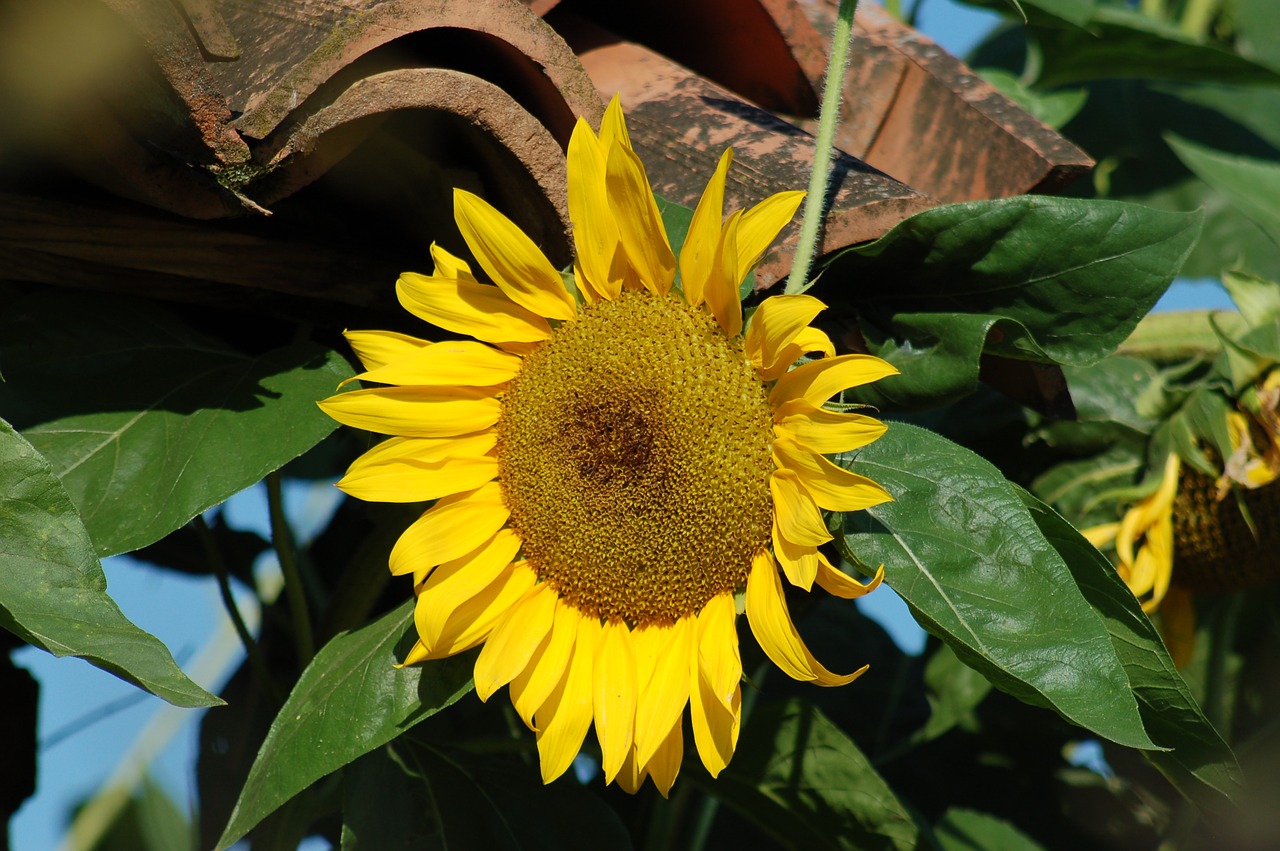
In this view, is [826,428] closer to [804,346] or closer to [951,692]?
[804,346]

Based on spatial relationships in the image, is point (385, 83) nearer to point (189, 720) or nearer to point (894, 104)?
point (894, 104)

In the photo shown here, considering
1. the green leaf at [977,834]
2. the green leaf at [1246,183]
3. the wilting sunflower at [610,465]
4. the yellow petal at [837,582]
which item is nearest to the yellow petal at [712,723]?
the wilting sunflower at [610,465]

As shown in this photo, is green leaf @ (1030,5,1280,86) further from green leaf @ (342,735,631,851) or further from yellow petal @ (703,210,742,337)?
green leaf @ (342,735,631,851)

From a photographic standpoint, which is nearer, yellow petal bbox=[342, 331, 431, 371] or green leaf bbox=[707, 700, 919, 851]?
yellow petal bbox=[342, 331, 431, 371]

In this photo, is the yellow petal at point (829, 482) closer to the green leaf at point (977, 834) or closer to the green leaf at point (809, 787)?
the green leaf at point (809, 787)

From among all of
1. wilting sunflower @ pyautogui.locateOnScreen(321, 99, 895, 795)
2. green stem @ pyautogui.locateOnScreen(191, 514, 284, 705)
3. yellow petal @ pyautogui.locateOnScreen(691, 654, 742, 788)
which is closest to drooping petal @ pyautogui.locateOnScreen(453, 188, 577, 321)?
wilting sunflower @ pyautogui.locateOnScreen(321, 99, 895, 795)
